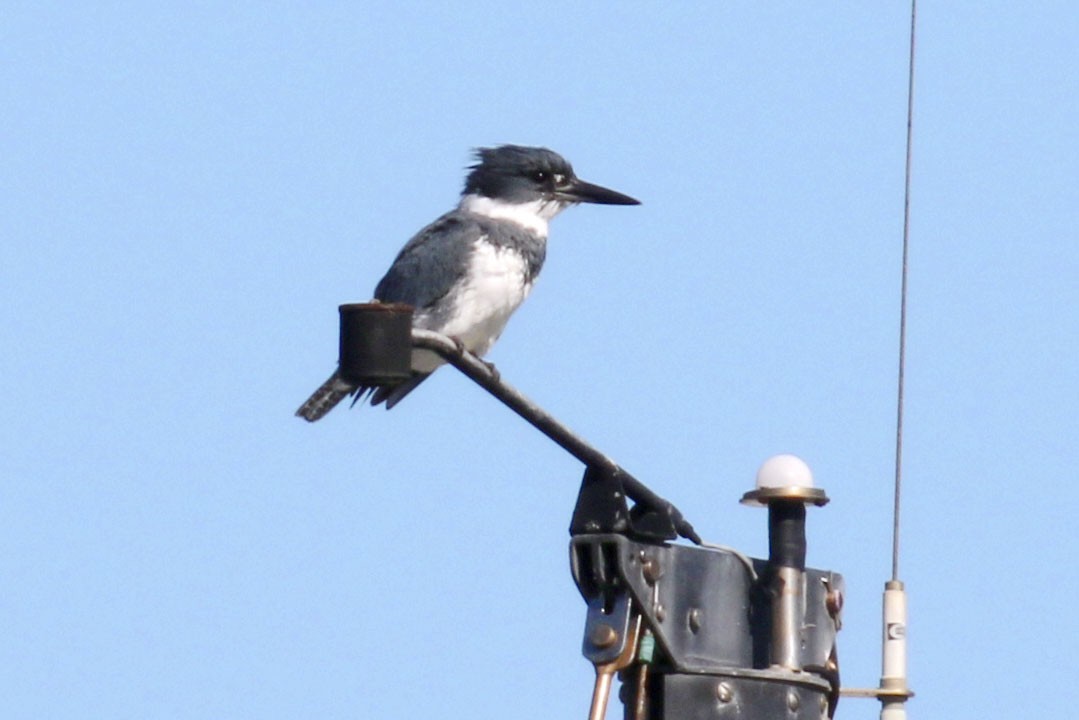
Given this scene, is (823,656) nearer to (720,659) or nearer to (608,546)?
(720,659)

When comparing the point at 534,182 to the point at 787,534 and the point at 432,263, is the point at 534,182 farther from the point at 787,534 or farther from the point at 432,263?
the point at 787,534

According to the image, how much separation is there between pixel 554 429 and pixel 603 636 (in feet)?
1.10

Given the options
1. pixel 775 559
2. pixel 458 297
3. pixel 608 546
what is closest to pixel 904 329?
pixel 775 559

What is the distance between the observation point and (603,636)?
2945 mm

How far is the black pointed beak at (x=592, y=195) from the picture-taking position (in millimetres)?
8492

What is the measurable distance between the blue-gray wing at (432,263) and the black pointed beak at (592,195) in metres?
0.66

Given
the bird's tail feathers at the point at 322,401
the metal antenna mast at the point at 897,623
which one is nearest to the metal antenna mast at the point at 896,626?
the metal antenna mast at the point at 897,623

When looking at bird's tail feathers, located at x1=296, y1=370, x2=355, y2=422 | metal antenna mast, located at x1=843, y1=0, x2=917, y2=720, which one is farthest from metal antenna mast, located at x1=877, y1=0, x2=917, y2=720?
bird's tail feathers, located at x1=296, y1=370, x2=355, y2=422

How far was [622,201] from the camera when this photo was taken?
8.51 meters

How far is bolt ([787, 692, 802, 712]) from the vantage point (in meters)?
3.06

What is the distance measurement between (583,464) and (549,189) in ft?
18.1

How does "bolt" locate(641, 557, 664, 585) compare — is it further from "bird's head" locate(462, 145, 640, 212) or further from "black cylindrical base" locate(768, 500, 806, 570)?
"bird's head" locate(462, 145, 640, 212)

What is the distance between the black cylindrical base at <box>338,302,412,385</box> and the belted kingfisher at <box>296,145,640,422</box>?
14.0ft

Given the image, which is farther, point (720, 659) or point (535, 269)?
A: point (535, 269)
